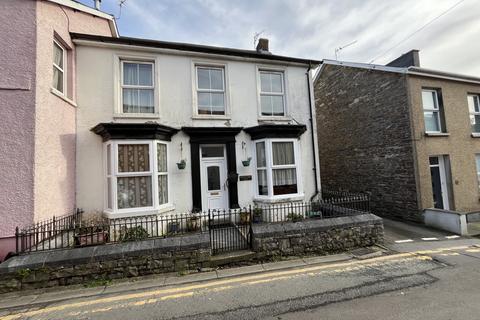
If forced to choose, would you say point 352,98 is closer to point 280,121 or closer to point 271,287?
point 280,121

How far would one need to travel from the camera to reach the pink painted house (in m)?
5.61

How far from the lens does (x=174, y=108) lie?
339 inches

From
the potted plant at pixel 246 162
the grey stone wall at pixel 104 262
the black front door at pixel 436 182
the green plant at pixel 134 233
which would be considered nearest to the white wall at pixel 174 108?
the potted plant at pixel 246 162

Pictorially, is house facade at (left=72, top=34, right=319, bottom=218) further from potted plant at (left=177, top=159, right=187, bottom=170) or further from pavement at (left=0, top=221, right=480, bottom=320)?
pavement at (left=0, top=221, right=480, bottom=320)

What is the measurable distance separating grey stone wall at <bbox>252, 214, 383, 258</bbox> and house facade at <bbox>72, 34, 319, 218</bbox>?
2.43 m

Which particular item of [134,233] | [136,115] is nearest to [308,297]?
[134,233]

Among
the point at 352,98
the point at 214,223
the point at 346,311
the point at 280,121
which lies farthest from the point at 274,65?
the point at 346,311

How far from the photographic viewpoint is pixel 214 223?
852 centimetres

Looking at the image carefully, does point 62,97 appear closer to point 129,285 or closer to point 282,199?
point 129,285

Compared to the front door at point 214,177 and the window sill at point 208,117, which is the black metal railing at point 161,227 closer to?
the front door at point 214,177

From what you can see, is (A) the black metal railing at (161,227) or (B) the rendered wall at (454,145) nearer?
(A) the black metal railing at (161,227)

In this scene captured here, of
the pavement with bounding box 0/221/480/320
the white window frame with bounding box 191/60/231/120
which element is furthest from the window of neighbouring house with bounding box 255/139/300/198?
the pavement with bounding box 0/221/480/320

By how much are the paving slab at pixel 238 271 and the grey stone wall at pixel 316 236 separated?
1.45 feet

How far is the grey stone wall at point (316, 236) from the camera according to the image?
20.1 feet
